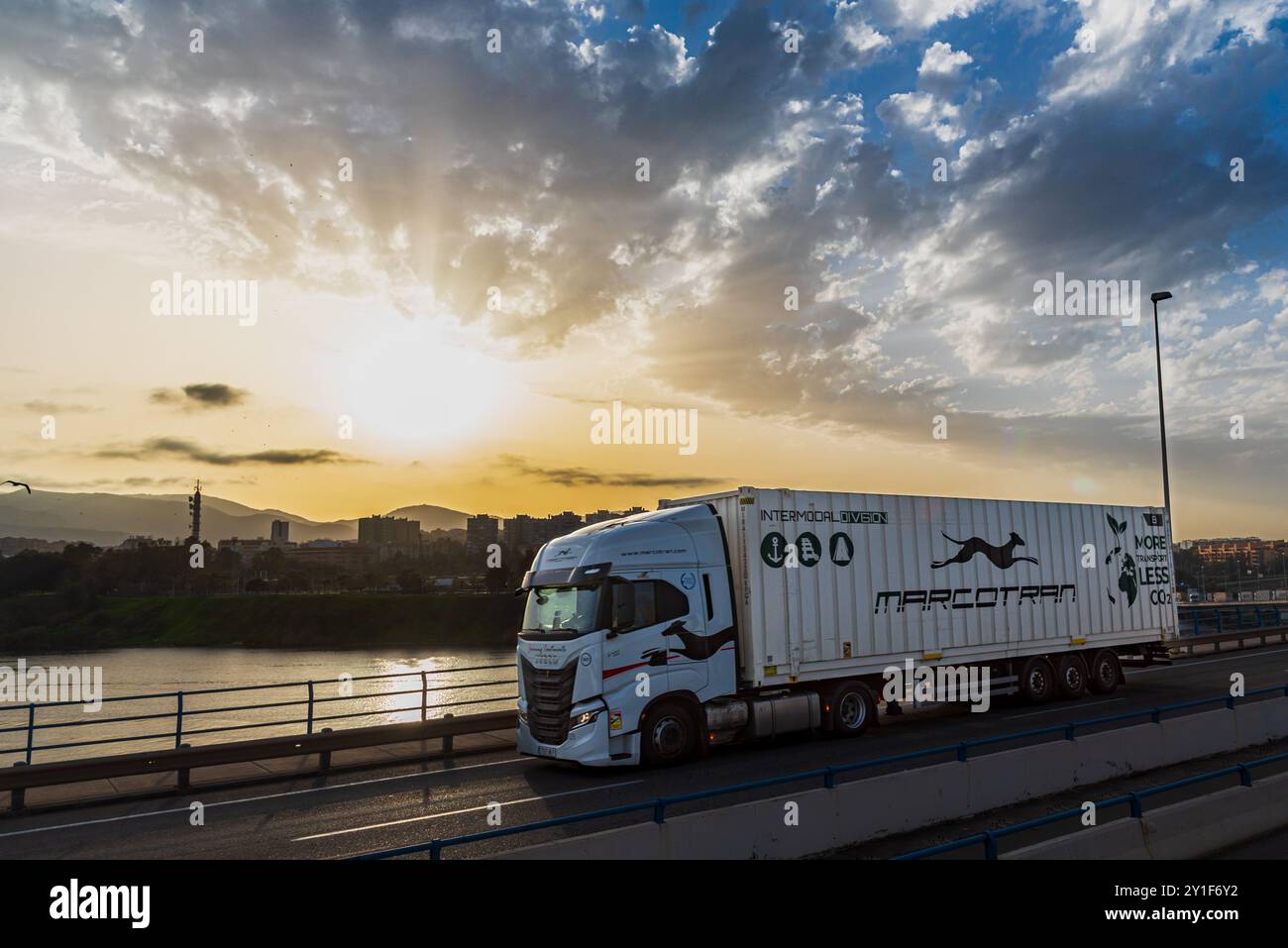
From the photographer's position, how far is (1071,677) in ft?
66.3

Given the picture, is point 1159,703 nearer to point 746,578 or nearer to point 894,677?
point 894,677

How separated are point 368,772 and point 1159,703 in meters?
16.5

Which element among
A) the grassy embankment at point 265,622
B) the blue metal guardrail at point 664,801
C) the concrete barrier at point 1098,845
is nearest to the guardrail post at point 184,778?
the blue metal guardrail at point 664,801

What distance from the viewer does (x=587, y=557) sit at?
14094 millimetres

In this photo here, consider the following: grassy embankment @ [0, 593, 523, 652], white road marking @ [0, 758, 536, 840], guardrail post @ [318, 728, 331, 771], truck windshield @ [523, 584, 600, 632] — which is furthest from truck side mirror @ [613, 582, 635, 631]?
grassy embankment @ [0, 593, 523, 652]

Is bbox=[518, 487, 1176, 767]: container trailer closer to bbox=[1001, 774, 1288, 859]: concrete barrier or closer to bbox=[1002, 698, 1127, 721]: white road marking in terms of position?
bbox=[1002, 698, 1127, 721]: white road marking

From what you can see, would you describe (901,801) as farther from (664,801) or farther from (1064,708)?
(1064,708)

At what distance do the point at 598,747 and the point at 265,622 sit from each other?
281 ft

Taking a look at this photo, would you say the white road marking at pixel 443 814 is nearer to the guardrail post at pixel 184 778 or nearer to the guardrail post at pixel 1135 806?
the guardrail post at pixel 184 778

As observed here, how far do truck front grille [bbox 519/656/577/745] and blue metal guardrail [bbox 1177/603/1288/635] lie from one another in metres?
29.7

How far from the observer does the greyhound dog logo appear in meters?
18.0

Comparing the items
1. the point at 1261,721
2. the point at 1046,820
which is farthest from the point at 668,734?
the point at 1261,721

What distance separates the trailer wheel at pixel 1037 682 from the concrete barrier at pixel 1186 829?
30.7 ft
